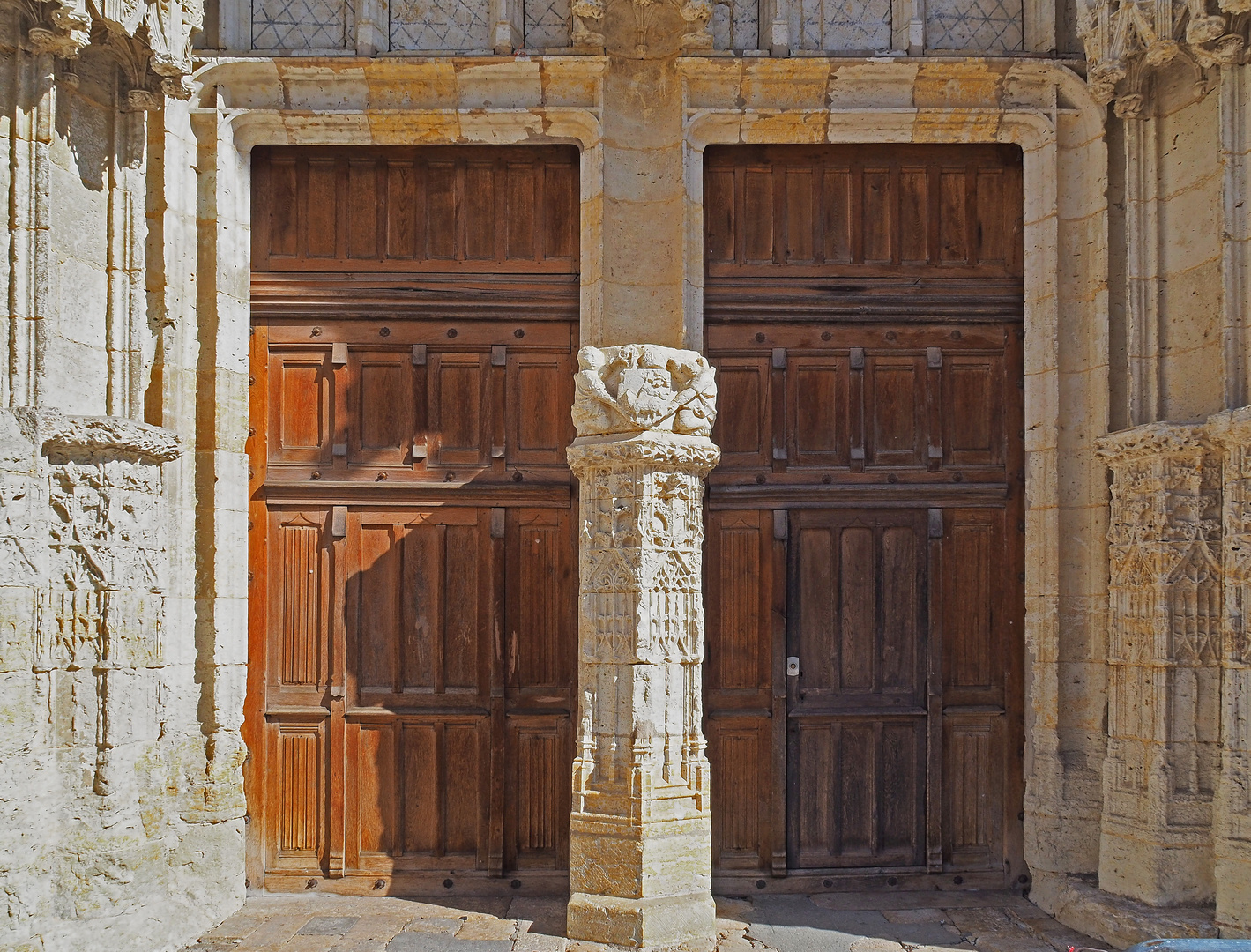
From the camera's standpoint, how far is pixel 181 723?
16.3 feet

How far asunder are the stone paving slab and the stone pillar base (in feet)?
0.25

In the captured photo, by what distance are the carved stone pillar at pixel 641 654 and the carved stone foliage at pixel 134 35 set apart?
220 cm

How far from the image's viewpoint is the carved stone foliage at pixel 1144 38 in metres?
4.50

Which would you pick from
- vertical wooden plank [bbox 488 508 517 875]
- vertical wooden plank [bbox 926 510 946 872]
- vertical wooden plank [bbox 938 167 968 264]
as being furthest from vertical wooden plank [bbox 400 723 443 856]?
vertical wooden plank [bbox 938 167 968 264]

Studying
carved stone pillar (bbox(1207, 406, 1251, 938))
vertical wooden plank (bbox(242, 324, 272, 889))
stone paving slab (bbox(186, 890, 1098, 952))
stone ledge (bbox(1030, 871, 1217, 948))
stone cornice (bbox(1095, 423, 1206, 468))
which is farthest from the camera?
vertical wooden plank (bbox(242, 324, 272, 889))

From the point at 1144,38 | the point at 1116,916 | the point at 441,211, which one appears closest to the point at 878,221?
the point at 1144,38

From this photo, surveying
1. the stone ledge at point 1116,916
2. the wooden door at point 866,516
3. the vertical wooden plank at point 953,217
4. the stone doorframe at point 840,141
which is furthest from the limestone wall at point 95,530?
the stone ledge at point 1116,916

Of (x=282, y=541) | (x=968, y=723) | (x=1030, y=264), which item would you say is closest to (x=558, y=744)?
(x=282, y=541)

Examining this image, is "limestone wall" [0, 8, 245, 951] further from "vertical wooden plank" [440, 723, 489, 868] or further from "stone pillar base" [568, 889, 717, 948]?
"stone pillar base" [568, 889, 717, 948]

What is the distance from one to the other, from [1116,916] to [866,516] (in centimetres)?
211

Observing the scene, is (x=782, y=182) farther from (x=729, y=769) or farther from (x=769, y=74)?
(x=729, y=769)

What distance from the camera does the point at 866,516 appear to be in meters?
5.54

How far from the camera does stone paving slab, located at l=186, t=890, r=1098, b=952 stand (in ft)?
15.5

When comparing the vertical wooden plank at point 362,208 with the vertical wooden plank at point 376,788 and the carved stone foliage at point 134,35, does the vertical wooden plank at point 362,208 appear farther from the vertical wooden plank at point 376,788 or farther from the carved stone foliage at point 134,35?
the vertical wooden plank at point 376,788
